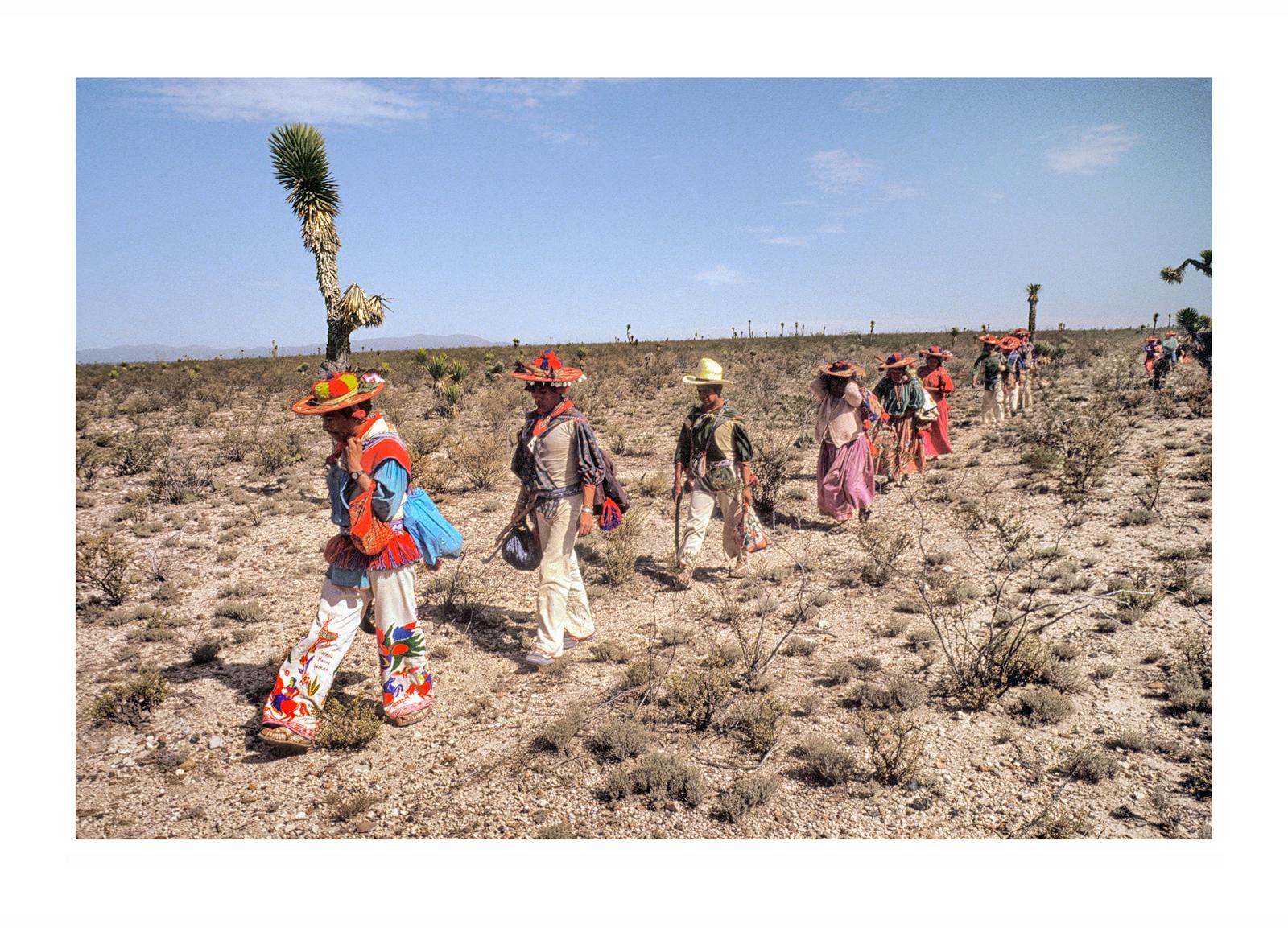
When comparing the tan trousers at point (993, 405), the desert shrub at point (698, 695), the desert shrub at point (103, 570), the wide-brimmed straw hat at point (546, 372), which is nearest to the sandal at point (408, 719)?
the desert shrub at point (698, 695)

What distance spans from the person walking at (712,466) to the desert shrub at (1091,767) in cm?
331

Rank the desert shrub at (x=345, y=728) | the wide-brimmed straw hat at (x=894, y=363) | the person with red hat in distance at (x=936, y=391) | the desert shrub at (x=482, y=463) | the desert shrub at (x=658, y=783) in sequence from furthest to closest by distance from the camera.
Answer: the person with red hat in distance at (x=936, y=391) < the desert shrub at (x=482, y=463) < the wide-brimmed straw hat at (x=894, y=363) < the desert shrub at (x=345, y=728) < the desert shrub at (x=658, y=783)

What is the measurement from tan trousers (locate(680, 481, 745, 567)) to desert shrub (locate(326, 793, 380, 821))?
376 cm

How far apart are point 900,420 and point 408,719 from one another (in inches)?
319

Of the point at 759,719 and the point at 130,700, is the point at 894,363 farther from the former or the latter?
A: the point at 130,700

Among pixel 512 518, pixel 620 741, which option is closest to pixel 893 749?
pixel 620 741

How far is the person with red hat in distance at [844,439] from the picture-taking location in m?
8.44

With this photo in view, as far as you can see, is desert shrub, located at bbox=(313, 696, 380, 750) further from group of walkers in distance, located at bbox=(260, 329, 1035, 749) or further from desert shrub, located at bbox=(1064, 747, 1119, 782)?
desert shrub, located at bbox=(1064, 747, 1119, 782)

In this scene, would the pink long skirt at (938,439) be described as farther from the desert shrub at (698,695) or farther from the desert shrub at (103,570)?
the desert shrub at (103,570)

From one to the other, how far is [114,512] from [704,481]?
8.00 meters

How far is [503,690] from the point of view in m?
5.31

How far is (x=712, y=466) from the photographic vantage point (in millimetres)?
7023

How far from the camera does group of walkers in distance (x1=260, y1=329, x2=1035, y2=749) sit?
4285 millimetres

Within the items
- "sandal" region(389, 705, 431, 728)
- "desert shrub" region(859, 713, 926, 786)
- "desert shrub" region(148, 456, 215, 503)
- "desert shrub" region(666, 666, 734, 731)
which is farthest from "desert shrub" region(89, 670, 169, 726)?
"desert shrub" region(148, 456, 215, 503)
